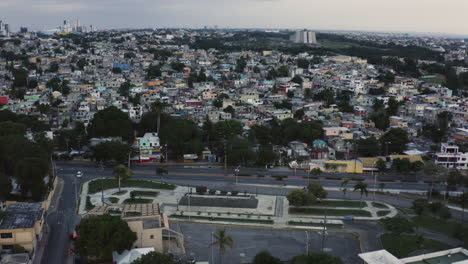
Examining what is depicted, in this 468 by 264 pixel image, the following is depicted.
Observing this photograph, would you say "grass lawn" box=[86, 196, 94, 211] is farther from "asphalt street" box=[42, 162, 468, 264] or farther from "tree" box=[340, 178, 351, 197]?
"tree" box=[340, 178, 351, 197]

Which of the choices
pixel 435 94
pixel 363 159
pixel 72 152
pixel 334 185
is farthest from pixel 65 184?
pixel 435 94

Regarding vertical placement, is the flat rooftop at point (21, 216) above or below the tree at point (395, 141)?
below

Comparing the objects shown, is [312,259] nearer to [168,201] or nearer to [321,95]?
[168,201]

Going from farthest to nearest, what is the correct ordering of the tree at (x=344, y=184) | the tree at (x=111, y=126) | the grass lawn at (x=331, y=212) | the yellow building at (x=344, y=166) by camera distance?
the tree at (x=111, y=126), the yellow building at (x=344, y=166), the tree at (x=344, y=184), the grass lawn at (x=331, y=212)

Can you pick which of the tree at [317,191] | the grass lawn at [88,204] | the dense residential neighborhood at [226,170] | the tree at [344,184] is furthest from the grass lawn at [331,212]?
the grass lawn at [88,204]

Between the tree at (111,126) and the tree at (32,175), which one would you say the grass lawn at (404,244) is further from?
the tree at (111,126)

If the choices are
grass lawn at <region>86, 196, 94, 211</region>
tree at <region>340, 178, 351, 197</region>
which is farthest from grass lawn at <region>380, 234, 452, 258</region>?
grass lawn at <region>86, 196, 94, 211</region>

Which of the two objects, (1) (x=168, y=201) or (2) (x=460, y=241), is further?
(1) (x=168, y=201)
